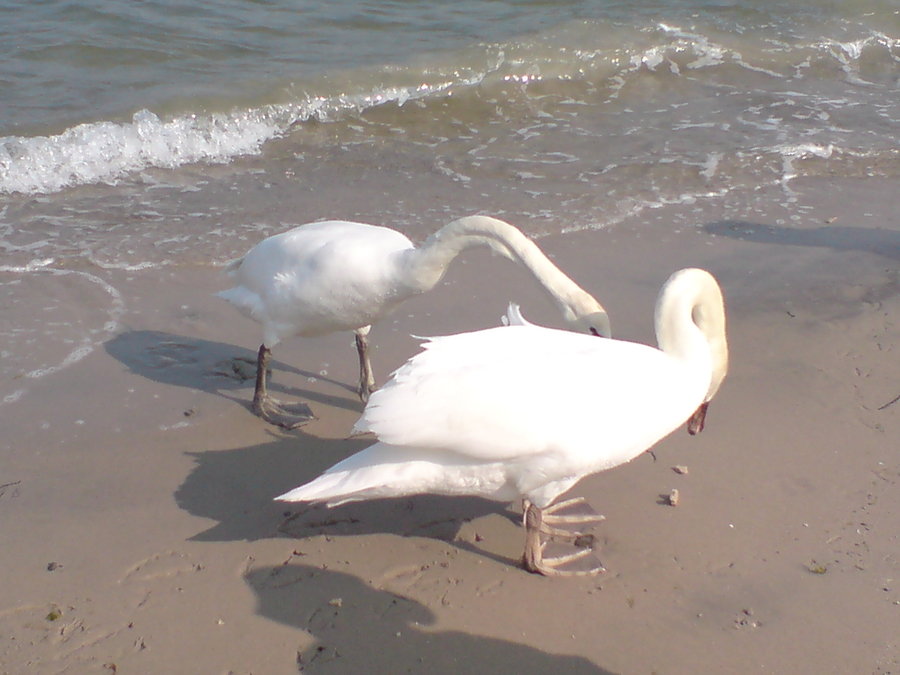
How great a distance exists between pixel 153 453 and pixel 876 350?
12.7 feet

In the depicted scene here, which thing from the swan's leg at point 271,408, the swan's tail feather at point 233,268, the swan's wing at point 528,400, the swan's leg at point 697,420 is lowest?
the swan's leg at point 271,408

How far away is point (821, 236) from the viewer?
7.41m

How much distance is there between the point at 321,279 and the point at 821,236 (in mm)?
4049

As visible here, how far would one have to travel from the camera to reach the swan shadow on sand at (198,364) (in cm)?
555

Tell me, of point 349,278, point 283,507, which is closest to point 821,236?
point 349,278

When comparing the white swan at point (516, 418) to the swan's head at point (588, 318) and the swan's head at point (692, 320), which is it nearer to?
the swan's head at point (692, 320)

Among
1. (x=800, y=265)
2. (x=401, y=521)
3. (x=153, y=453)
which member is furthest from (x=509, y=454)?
(x=800, y=265)

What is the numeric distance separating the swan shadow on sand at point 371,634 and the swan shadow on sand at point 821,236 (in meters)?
4.40

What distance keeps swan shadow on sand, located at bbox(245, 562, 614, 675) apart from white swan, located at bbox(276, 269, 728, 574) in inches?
13.6

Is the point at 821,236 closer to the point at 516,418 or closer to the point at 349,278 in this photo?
the point at 349,278

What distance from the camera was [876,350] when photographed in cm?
564

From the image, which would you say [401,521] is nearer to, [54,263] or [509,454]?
[509,454]

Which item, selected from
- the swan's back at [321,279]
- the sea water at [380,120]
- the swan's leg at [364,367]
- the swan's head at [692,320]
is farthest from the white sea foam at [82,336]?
the swan's head at [692,320]

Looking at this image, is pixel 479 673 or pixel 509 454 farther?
pixel 509 454
